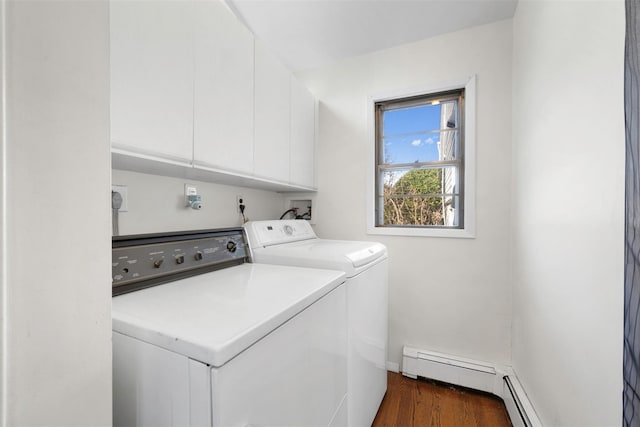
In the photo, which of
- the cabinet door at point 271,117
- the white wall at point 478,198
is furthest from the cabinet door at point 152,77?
the white wall at point 478,198

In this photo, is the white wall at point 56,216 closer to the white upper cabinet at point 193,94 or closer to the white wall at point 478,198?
the white upper cabinet at point 193,94

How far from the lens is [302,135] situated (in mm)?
2018

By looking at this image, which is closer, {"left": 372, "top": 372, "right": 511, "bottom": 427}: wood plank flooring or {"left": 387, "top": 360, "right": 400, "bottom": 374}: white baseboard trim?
{"left": 372, "top": 372, "right": 511, "bottom": 427}: wood plank flooring

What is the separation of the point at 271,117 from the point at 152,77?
2.44 ft

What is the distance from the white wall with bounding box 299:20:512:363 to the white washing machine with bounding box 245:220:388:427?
0.48m

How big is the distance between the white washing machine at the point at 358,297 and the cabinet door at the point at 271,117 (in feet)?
1.18

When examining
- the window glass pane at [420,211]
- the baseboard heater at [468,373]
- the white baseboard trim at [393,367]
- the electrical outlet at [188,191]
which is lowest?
the white baseboard trim at [393,367]

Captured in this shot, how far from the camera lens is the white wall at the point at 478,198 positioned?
5.91ft

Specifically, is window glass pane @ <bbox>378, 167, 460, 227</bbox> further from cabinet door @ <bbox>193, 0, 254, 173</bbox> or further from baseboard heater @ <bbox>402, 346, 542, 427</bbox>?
cabinet door @ <bbox>193, 0, 254, 173</bbox>

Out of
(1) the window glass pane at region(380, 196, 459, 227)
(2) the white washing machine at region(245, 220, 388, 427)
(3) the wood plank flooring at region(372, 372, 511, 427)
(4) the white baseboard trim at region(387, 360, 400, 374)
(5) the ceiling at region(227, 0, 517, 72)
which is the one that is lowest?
(3) the wood plank flooring at region(372, 372, 511, 427)

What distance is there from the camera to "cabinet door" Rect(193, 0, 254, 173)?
1142 mm

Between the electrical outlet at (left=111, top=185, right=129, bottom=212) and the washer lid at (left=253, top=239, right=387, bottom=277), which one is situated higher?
the electrical outlet at (left=111, top=185, right=129, bottom=212)

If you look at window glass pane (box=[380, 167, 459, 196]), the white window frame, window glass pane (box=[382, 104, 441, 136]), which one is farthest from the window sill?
window glass pane (box=[382, 104, 441, 136])

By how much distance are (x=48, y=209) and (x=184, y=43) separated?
0.98 meters
